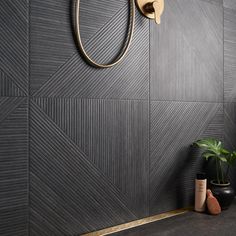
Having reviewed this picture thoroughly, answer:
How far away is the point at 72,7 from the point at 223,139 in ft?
3.52

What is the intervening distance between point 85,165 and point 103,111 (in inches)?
8.8

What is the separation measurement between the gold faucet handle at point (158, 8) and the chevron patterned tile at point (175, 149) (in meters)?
0.37

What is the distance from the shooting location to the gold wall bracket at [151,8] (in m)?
1.46

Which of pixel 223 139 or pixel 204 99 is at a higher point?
pixel 204 99

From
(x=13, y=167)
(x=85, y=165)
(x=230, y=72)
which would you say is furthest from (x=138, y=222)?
(x=230, y=72)

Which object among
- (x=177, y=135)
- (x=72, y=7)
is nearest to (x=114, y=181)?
(x=177, y=135)

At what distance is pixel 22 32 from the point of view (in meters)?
1.14

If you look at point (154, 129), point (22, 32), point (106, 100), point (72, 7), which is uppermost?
point (72, 7)

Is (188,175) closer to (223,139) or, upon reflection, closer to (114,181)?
(223,139)

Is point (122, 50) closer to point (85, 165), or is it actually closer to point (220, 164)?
point (85, 165)

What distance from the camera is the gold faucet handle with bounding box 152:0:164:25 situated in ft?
4.78

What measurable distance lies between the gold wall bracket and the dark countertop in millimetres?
869

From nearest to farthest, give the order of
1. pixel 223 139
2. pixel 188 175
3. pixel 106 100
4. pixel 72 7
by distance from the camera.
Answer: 1. pixel 72 7
2. pixel 106 100
3. pixel 188 175
4. pixel 223 139

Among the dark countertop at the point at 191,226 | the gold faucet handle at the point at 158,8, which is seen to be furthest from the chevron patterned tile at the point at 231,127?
the gold faucet handle at the point at 158,8
